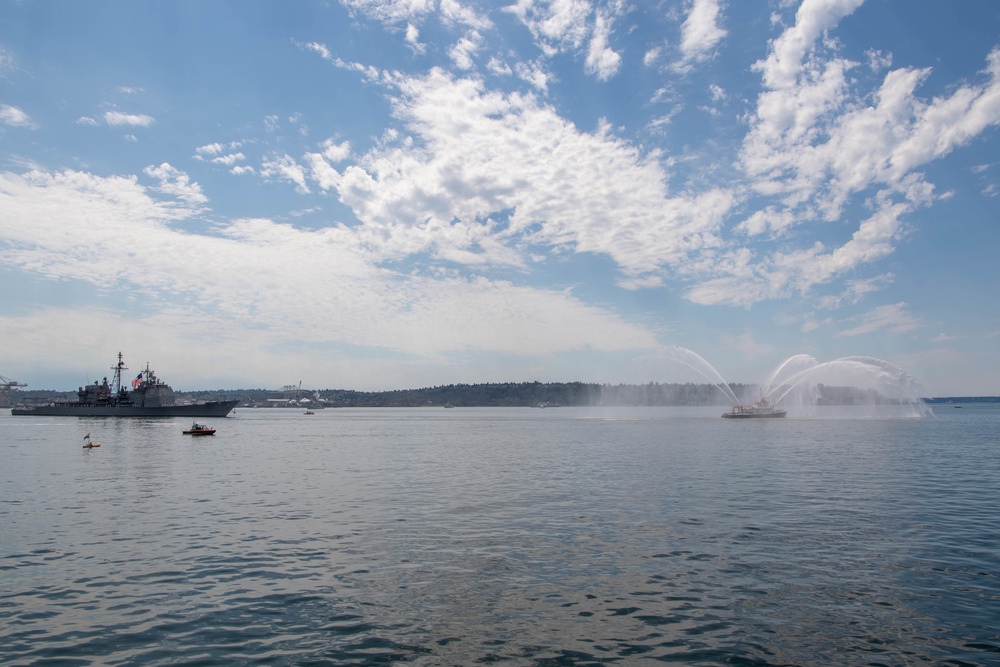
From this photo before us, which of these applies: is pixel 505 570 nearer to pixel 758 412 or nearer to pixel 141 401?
pixel 758 412

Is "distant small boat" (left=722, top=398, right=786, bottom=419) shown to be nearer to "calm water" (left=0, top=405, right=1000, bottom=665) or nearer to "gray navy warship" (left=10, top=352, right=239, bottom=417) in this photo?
"calm water" (left=0, top=405, right=1000, bottom=665)

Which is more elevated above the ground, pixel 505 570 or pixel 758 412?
pixel 758 412

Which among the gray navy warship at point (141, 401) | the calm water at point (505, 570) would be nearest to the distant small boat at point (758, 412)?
the calm water at point (505, 570)

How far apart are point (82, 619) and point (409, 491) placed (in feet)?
83.9

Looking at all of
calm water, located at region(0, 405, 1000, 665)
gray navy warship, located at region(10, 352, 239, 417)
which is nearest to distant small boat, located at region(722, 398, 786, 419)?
calm water, located at region(0, 405, 1000, 665)

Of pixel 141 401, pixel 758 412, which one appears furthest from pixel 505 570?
pixel 141 401

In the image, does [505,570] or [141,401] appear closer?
[505,570]

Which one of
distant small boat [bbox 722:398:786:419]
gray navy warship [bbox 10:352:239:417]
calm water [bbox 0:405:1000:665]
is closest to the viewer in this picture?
calm water [bbox 0:405:1000:665]

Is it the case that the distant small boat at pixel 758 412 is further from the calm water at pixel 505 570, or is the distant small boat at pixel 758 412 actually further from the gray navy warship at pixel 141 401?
the gray navy warship at pixel 141 401

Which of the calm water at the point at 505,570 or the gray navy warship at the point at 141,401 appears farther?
the gray navy warship at the point at 141,401

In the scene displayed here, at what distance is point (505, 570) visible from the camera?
22703 millimetres

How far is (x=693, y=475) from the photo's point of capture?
164ft

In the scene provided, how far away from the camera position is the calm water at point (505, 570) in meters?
16.1

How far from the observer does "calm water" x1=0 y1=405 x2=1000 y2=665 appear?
1608cm
